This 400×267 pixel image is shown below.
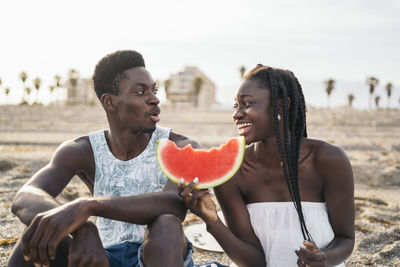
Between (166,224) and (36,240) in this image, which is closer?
(36,240)

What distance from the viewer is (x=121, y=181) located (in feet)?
8.76

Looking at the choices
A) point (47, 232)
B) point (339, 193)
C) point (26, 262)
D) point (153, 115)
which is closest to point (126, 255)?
point (26, 262)

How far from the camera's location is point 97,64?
2951 millimetres

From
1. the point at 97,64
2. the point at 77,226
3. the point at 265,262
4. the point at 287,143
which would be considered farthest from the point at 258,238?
the point at 97,64

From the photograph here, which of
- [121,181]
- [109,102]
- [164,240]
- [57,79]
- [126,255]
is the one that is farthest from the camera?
[57,79]

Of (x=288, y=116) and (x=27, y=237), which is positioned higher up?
(x=288, y=116)

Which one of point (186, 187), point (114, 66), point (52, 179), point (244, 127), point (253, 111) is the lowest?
point (52, 179)

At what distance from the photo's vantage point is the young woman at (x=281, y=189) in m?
2.51

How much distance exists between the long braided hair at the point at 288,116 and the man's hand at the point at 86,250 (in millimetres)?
1273

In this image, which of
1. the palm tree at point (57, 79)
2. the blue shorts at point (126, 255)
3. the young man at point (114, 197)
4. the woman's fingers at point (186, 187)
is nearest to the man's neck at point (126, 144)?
the young man at point (114, 197)

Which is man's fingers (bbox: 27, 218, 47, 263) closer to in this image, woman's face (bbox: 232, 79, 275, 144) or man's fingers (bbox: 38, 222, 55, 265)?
man's fingers (bbox: 38, 222, 55, 265)

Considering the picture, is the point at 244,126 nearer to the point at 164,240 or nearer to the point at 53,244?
the point at 164,240

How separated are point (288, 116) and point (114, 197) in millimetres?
1238

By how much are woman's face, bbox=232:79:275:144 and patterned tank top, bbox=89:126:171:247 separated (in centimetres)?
70
